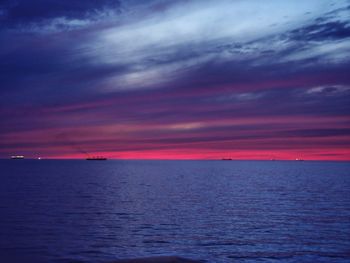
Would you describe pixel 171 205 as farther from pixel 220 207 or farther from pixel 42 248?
pixel 42 248

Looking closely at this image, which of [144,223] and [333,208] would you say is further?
[333,208]

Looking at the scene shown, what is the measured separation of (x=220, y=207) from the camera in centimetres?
7150

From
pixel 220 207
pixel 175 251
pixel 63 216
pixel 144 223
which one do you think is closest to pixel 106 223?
pixel 144 223

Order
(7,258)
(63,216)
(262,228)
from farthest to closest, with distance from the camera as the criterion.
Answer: (63,216) < (262,228) < (7,258)

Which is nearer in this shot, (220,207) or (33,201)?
(220,207)

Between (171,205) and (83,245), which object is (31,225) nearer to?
(83,245)

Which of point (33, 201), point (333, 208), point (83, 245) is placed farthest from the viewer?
point (33, 201)

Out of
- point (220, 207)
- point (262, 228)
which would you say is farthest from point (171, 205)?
point (262, 228)

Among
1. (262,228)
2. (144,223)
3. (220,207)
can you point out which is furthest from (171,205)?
(262,228)

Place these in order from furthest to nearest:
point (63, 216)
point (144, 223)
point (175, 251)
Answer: point (63, 216) → point (144, 223) → point (175, 251)

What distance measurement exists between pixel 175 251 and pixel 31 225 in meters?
22.1

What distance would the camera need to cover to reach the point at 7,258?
1353 inches

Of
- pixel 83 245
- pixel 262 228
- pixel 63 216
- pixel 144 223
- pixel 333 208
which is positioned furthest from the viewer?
pixel 333 208

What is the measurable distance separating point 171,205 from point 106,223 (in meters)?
21.7
